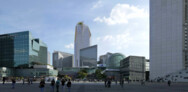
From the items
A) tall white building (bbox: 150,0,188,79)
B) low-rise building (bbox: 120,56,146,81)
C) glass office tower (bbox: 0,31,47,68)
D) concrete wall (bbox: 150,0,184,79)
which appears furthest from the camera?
low-rise building (bbox: 120,56,146,81)

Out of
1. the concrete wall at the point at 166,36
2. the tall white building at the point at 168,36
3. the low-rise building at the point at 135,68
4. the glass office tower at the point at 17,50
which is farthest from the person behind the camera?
the low-rise building at the point at 135,68

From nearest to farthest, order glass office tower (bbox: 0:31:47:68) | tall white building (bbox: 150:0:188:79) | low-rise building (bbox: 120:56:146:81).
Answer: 1. tall white building (bbox: 150:0:188:79)
2. glass office tower (bbox: 0:31:47:68)
3. low-rise building (bbox: 120:56:146:81)

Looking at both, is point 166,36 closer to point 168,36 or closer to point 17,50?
point 168,36

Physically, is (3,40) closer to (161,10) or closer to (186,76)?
(161,10)

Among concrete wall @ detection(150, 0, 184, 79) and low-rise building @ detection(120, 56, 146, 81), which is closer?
concrete wall @ detection(150, 0, 184, 79)

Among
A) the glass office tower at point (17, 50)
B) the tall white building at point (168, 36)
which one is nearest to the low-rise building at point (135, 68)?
the tall white building at point (168, 36)

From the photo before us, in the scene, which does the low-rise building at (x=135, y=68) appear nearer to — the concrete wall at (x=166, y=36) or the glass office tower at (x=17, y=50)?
the concrete wall at (x=166, y=36)

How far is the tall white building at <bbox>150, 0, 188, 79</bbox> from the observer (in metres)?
109

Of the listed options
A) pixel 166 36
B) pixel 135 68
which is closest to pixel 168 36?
pixel 166 36

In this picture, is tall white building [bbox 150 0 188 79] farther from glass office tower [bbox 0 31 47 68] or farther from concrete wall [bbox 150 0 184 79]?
glass office tower [bbox 0 31 47 68]

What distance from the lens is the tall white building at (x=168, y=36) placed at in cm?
10931

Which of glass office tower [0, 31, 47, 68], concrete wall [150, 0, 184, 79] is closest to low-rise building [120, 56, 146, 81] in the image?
concrete wall [150, 0, 184, 79]

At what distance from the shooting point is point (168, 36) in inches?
4537

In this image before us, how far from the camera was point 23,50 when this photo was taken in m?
121
